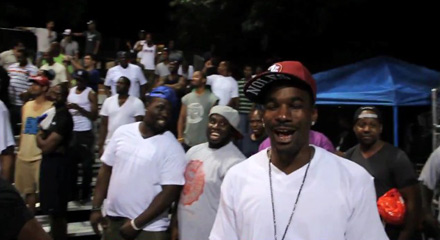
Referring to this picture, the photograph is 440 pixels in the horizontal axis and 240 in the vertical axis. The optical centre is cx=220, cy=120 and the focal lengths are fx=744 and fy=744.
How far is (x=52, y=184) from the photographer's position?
27.6ft

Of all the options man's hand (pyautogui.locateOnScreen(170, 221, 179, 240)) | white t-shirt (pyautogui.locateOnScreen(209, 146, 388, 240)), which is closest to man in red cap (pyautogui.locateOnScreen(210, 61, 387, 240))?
white t-shirt (pyautogui.locateOnScreen(209, 146, 388, 240))

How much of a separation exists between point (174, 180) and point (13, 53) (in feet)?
28.9

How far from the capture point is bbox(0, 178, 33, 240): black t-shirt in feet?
9.84

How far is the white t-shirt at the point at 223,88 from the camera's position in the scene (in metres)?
11.9

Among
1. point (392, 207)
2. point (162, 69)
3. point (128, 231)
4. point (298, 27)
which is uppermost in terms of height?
point (298, 27)

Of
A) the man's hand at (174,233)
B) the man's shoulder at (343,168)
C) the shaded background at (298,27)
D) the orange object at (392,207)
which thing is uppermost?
the shaded background at (298,27)

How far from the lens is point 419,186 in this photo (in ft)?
19.8

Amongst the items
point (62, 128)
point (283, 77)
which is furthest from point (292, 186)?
point (62, 128)

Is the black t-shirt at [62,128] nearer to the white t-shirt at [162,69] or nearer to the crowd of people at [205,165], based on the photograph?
the crowd of people at [205,165]

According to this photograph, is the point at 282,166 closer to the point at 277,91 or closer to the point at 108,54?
the point at 277,91

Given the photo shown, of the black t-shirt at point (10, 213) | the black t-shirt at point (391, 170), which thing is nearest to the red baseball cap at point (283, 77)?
the black t-shirt at point (10, 213)

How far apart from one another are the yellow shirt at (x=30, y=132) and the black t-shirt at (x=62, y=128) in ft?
3.21

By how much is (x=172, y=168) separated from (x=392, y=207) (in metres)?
1.77

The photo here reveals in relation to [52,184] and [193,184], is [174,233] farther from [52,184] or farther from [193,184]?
[52,184]
